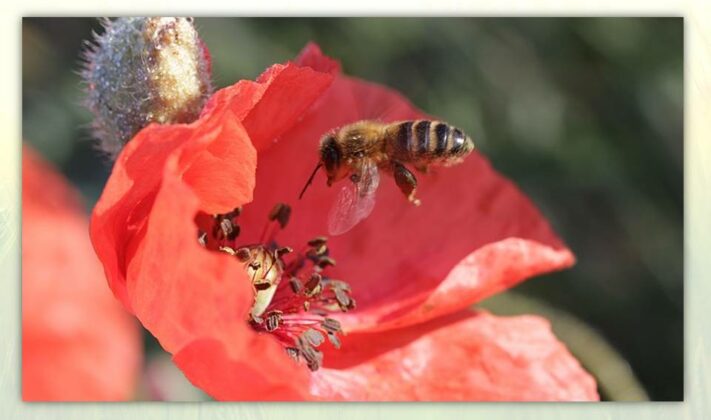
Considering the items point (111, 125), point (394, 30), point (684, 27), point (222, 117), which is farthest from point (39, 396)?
point (684, 27)

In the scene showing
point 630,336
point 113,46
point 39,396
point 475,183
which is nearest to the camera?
point 113,46

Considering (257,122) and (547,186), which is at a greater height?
(257,122)

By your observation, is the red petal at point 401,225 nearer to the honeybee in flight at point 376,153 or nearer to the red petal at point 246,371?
the honeybee in flight at point 376,153

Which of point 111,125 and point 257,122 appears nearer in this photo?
point 111,125

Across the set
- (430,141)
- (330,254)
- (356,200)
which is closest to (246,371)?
(356,200)

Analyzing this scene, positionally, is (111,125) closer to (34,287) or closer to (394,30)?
(34,287)

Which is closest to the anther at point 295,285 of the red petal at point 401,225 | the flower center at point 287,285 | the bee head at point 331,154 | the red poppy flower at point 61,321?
the flower center at point 287,285

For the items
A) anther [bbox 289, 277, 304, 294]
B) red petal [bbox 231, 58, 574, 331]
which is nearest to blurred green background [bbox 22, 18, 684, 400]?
red petal [bbox 231, 58, 574, 331]

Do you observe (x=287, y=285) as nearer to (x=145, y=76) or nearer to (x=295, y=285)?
(x=295, y=285)
